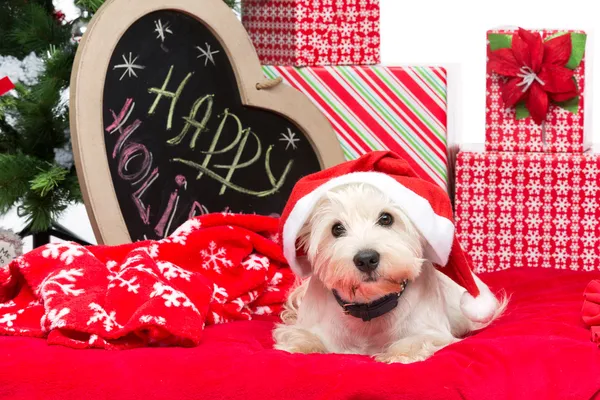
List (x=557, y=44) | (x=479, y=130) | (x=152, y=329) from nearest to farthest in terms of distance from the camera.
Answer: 1. (x=152, y=329)
2. (x=557, y=44)
3. (x=479, y=130)

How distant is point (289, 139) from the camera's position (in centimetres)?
293

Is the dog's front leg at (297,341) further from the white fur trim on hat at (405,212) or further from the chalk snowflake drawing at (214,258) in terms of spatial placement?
the chalk snowflake drawing at (214,258)

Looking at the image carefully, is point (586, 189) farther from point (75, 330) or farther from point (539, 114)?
point (75, 330)

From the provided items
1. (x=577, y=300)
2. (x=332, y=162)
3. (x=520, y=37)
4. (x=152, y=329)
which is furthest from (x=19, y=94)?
(x=577, y=300)

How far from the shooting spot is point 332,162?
9.59 ft

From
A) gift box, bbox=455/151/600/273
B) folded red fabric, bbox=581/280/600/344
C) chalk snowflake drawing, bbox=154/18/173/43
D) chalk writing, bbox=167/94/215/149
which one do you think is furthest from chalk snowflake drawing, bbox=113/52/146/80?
folded red fabric, bbox=581/280/600/344

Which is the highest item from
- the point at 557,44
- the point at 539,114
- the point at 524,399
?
the point at 557,44

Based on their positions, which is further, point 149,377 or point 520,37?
point 520,37

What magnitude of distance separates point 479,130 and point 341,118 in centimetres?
98

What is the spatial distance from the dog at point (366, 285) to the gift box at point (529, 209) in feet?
2.56

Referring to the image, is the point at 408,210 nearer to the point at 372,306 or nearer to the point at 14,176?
the point at 372,306

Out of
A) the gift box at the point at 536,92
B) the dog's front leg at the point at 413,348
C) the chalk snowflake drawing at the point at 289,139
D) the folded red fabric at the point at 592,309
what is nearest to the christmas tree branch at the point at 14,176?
the chalk snowflake drawing at the point at 289,139

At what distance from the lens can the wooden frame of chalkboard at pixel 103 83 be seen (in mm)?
2523

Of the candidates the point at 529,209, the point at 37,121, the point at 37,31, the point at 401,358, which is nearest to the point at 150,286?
the point at 401,358
